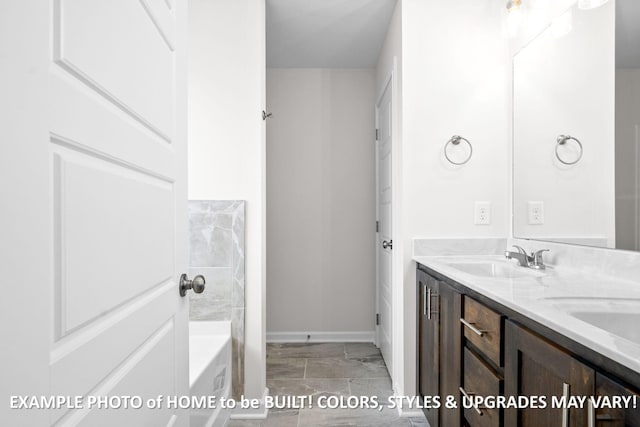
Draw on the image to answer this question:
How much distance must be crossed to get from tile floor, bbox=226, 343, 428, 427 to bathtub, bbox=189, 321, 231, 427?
272 mm

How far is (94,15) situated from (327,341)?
3178 mm

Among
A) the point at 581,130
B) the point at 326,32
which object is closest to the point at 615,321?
the point at 581,130

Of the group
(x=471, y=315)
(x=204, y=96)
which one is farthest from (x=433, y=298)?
(x=204, y=96)

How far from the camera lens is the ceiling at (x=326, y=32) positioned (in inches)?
96.5

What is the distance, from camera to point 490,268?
6.29 feet

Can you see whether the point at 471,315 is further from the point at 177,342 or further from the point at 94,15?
the point at 94,15

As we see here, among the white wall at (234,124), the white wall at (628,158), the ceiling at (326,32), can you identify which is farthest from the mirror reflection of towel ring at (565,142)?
the white wall at (234,124)

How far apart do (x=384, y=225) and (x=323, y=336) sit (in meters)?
1.21

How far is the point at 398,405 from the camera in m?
2.23

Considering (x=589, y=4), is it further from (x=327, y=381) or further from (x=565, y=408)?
(x=327, y=381)

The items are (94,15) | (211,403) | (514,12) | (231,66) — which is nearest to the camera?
(94,15)

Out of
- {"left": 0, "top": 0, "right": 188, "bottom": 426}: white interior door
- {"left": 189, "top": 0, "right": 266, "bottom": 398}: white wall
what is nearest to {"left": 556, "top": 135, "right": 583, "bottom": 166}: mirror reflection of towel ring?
{"left": 189, "top": 0, "right": 266, "bottom": 398}: white wall

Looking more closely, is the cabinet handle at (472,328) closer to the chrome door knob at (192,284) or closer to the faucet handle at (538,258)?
the faucet handle at (538,258)

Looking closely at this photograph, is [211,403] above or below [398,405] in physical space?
above
